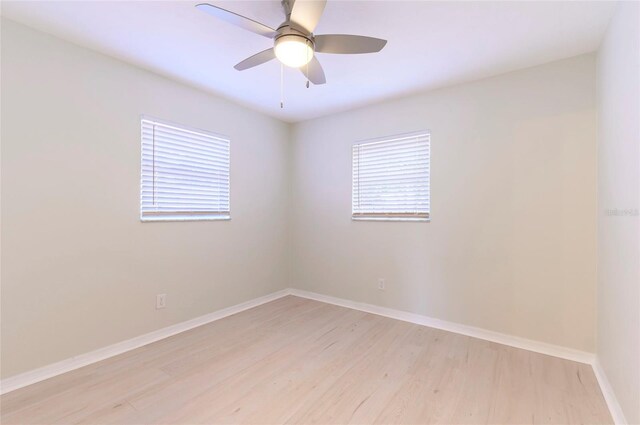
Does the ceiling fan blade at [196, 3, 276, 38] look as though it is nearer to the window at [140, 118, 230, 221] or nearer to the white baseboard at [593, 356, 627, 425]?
the window at [140, 118, 230, 221]

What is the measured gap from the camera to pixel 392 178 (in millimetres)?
3264

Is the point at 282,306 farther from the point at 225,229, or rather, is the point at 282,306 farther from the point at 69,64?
the point at 69,64

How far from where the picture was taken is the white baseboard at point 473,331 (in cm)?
229

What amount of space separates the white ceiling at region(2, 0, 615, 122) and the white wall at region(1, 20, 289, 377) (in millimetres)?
249

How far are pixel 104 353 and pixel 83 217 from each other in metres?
1.11

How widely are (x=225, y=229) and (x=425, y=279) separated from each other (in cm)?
227

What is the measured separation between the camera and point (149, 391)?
1.88 metres

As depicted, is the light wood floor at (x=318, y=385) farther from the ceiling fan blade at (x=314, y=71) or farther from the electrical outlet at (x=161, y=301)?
the ceiling fan blade at (x=314, y=71)

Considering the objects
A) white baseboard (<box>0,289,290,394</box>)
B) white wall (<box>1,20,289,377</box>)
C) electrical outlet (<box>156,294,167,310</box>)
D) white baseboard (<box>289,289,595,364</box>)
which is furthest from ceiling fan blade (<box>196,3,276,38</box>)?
white baseboard (<box>289,289,595,364</box>)

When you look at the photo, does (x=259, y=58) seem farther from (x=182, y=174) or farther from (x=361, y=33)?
(x=182, y=174)

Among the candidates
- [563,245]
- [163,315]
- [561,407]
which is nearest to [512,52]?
[563,245]

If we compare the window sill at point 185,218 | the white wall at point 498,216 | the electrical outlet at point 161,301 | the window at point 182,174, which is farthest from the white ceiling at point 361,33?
the electrical outlet at point 161,301

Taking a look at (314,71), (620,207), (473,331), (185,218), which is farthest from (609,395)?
(185,218)

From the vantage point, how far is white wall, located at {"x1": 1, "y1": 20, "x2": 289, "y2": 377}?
1925 millimetres
